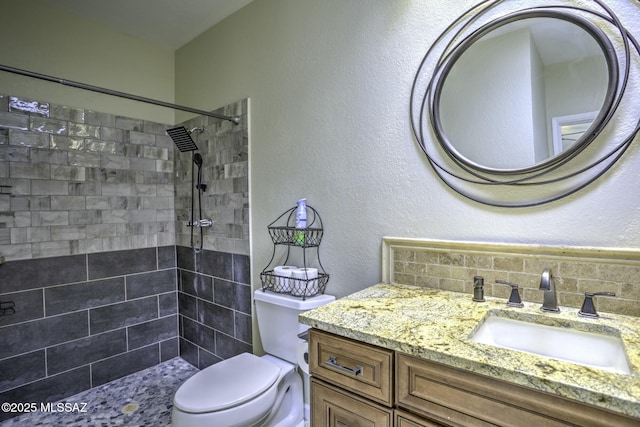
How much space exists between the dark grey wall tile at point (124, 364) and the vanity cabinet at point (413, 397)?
1998 millimetres

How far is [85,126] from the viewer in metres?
2.28

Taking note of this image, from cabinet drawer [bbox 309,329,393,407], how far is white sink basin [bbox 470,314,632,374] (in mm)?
267

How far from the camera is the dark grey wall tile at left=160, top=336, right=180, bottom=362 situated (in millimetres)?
2631

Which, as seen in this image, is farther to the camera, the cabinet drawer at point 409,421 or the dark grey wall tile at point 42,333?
the dark grey wall tile at point 42,333

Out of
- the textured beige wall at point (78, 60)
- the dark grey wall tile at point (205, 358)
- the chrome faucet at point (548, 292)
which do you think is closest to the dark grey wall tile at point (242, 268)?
the dark grey wall tile at point (205, 358)

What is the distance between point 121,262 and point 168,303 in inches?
19.7

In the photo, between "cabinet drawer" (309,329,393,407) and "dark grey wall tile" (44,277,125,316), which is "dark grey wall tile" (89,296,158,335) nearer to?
"dark grey wall tile" (44,277,125,316)

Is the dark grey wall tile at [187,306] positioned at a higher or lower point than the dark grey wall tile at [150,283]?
lower

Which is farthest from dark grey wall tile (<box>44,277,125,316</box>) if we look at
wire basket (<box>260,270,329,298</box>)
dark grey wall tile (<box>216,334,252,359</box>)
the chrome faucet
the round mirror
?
the chrome faucet

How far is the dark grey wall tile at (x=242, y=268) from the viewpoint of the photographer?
84.1 inches

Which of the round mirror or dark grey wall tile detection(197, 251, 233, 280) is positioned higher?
the round mirror

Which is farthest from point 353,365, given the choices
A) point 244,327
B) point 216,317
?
point 216,317

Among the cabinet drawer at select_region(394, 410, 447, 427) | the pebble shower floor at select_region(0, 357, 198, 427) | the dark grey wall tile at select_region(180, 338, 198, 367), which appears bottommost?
the pebble shower floor at select_region(0, 357, 198, 427)

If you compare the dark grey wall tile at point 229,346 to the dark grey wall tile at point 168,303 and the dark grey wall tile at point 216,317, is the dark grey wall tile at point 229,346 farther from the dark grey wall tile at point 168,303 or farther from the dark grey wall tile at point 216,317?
the dark grey wall tile at point 168,303
